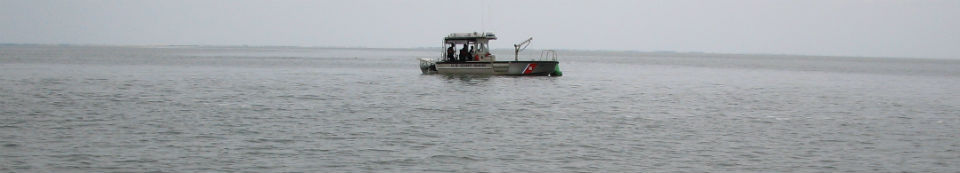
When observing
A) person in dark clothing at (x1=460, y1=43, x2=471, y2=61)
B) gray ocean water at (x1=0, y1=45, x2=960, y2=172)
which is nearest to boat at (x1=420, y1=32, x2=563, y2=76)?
person in dark clothing at (x1=460, y1=43, x2=471, y2=61)

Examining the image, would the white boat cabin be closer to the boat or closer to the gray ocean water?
the boat

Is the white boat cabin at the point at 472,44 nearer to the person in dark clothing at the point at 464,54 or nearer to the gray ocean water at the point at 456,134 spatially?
the person in dark clothing at the point at 464,54

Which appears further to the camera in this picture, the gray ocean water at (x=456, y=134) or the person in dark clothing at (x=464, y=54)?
the person in dark clothing at (x=464, y=54)

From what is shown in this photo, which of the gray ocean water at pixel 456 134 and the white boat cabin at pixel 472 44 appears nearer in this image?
the gray ocean water at pixel 456 134

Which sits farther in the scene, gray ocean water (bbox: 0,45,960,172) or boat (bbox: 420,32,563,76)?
boat (bbox: 420,32,563,76)

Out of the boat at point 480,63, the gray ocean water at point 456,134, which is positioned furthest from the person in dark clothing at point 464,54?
the gray ocean water at point 456,134

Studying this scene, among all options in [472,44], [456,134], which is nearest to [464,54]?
[472,44]

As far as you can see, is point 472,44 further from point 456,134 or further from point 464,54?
point 456,134

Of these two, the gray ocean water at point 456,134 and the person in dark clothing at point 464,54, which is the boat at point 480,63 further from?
the gray ocean water at point 456,134

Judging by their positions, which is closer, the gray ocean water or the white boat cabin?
the gray ocean water

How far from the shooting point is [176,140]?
18688mm

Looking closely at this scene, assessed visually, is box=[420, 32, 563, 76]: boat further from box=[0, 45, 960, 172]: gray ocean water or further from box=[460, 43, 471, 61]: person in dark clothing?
box=[0, 45, 960, 172]: gray ocean water

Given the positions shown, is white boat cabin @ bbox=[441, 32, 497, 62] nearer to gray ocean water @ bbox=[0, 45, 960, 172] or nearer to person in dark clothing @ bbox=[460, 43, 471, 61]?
person in dark clothing @ bbox=[460, 43, 471, 61]

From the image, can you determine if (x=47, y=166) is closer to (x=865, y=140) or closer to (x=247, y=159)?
(x=247, y=159)
